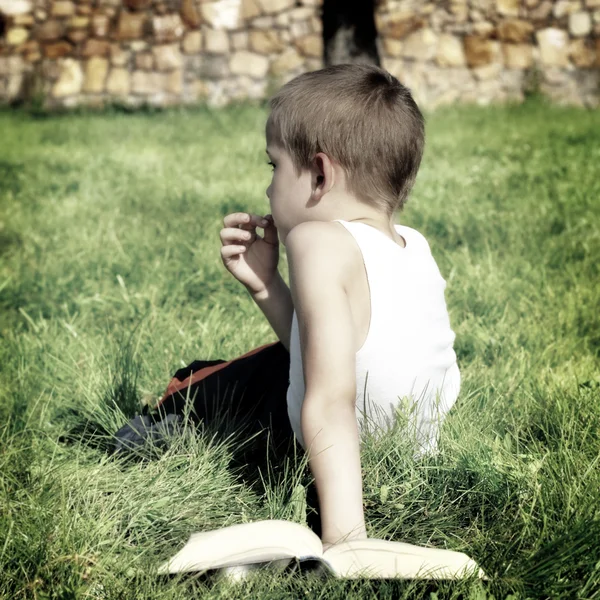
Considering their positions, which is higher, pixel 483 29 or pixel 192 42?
pixel 483 29

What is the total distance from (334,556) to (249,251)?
36.0 inches

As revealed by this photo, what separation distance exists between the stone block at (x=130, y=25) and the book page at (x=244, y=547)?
33.8 feet

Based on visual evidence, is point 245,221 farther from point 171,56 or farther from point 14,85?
point 14,85

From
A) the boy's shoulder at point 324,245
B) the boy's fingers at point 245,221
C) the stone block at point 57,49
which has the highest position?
the boy's shoulder at point 324,245

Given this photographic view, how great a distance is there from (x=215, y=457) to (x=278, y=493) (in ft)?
0.77

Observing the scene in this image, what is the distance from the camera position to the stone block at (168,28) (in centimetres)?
1076

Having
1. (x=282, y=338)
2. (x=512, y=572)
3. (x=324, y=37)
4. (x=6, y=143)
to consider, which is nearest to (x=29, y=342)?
(x=282, y=338)

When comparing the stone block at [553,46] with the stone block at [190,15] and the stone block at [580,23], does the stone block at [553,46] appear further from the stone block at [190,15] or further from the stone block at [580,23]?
the stone block at [190,15]

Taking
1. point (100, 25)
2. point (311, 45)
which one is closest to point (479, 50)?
point (311, 45)

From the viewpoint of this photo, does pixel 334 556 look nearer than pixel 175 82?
Yes

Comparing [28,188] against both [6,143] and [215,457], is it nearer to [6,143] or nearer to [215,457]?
[6,143]

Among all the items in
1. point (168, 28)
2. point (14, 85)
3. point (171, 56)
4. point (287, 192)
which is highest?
point (287, 192)

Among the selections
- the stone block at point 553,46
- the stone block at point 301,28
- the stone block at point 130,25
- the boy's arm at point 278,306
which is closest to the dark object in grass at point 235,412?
the boy's arm at point 278,306

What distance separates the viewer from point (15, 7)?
1095cm
